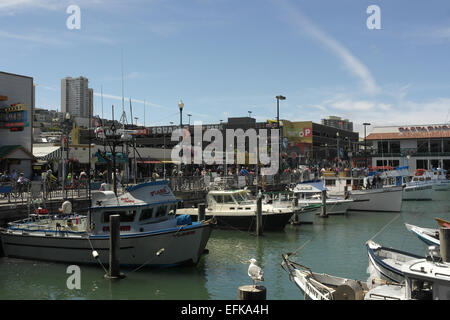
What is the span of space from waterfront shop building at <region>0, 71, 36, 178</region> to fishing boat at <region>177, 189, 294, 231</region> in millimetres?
15406

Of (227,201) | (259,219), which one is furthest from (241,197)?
(259,219)

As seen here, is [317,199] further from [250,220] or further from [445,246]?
[445,246]

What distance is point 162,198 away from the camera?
19125 millimetres

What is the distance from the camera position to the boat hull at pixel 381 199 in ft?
128

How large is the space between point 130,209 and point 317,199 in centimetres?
2255

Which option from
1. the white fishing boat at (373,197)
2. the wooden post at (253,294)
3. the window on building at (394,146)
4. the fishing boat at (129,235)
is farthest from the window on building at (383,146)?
the wooden post at (253,294)

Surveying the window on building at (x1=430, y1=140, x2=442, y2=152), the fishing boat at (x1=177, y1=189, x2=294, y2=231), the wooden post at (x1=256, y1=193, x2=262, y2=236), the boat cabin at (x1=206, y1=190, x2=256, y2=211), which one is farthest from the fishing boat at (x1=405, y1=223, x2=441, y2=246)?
the window on building at (x1=430, y1=140, x2=442, y2=152)

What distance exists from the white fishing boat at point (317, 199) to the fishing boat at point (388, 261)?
1959 centimetres

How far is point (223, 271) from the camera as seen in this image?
706 inches

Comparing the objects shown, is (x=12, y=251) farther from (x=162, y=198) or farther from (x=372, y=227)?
(x=372, y=227)

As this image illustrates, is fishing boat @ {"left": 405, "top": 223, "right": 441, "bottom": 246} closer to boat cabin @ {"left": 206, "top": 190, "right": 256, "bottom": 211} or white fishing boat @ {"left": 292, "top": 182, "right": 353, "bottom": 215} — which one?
boat cabin @ {"left": 206, "top": 190, "right": 256, "bottom": 211}

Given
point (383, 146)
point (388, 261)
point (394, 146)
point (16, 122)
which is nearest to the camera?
point (388, 261)

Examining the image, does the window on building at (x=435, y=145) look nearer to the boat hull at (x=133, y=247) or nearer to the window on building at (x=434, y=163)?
the window on building at (x=434, y=163)
